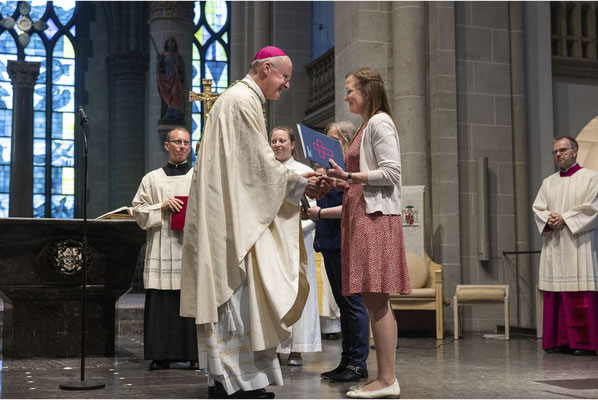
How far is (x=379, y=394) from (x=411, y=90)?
564 centimetres

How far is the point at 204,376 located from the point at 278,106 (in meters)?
9.51

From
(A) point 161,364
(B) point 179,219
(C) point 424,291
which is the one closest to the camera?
(A) point 161,364

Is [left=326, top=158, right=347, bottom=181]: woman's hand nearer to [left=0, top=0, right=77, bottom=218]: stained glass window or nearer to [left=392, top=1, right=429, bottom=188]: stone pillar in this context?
[left=392, top=1, right=429, bottom=188]: stone pillar

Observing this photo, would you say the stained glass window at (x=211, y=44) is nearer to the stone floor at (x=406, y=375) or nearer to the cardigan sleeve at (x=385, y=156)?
the stone floor at (x=406, y=375)

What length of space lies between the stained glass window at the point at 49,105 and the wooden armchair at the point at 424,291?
15.3 metres

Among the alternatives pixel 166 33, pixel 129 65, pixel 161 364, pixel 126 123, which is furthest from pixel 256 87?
pixel 129 65

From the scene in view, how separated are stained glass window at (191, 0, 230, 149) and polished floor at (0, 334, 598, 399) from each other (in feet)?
54.2

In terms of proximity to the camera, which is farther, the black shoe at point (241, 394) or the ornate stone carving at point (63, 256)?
the ornate stone carving at point (63, 256)

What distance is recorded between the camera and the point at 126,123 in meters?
21.8

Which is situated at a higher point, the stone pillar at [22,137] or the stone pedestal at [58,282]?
the stone pillar at [22,137]

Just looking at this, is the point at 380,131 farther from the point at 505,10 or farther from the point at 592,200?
the point at 505,10

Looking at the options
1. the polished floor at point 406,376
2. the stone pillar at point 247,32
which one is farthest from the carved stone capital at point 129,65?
the polished floor at point 406,376

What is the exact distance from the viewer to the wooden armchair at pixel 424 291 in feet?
27.5

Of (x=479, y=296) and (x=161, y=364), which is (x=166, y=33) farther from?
(x=161, y=364)
